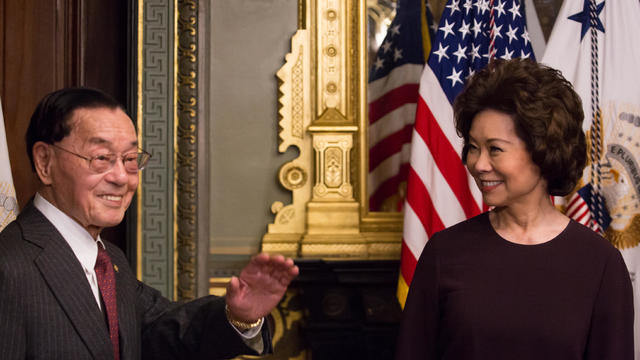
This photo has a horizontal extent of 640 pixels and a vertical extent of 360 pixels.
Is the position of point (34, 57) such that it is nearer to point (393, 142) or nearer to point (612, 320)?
point (393, 142)

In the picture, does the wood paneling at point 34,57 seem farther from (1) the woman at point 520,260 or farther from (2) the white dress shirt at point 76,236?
(1) the woman at point 520,260

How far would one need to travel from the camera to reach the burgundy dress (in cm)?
180

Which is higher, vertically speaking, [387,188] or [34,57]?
[34,57]

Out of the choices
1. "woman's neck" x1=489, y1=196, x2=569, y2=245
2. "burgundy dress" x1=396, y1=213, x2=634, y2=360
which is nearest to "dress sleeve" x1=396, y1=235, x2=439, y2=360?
"burgundy dress" x1=396, y1=213, x2=634, y2=360

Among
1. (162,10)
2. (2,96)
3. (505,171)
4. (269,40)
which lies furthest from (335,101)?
(505,171)

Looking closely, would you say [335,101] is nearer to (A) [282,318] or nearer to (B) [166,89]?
(B) [166,89]

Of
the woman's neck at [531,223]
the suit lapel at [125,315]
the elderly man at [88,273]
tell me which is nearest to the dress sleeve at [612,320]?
the woman's neck at [531,223]

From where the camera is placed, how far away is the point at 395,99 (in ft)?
14.3

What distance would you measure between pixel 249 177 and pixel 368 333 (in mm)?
1215

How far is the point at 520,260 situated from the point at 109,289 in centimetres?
118

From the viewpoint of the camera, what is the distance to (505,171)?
1904 mm

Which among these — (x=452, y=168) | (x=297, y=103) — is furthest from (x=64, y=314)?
(x=297, y=103)

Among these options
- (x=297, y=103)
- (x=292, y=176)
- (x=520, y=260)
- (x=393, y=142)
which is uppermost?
(x=297, y=103)

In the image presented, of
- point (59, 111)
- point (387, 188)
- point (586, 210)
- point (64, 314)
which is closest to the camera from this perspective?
point (64, 314)
